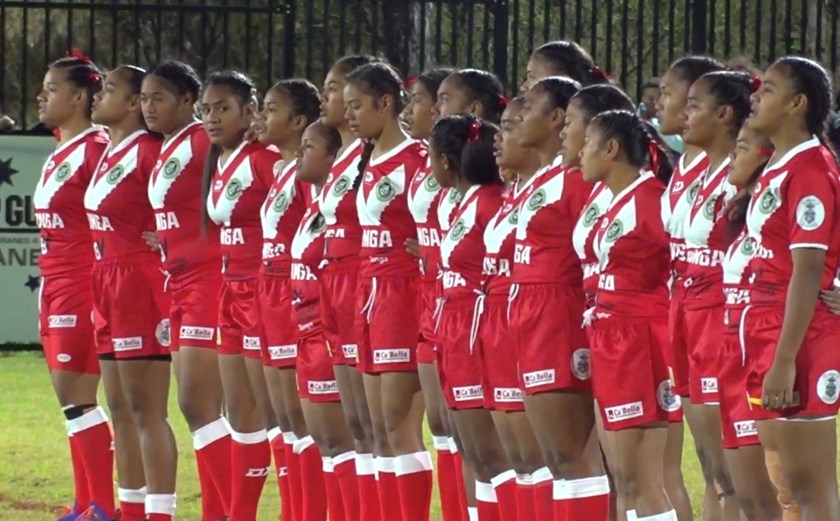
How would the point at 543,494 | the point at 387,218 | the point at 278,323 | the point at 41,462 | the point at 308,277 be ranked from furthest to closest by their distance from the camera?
1. the point at 41,462
2. the point at 278,323
3. the point at 308,277
4. the point at 387,218
5. the point at 543,494

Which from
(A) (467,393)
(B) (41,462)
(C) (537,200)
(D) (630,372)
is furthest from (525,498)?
(B) (41,462)

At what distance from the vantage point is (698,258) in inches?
239

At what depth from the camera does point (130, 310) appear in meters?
8.06

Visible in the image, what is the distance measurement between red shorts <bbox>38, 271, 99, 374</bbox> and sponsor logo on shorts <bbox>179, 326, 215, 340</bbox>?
0.68m

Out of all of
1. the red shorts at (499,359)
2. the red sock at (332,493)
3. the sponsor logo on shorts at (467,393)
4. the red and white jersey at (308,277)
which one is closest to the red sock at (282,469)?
the red sock at (332,493)

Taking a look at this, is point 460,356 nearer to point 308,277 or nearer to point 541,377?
point 541,377

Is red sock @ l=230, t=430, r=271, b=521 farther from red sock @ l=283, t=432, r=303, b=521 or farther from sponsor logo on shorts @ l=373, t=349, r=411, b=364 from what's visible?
sponsor logo on shorts @ l=373, t=349, r=411, b=364

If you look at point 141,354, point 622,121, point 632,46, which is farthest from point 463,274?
point 632,46

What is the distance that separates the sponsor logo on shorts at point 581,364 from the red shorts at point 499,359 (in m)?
0.25

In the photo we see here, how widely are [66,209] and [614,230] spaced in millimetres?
3204

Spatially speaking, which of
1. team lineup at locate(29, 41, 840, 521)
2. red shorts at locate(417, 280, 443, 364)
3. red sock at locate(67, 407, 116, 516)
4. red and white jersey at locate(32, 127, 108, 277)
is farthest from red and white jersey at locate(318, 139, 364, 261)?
red sock at locate(67, 407, 116, 516)

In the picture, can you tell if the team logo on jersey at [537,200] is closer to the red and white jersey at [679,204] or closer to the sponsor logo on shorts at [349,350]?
the red and white jersey at [679,204]

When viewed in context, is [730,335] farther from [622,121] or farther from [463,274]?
[463,274]

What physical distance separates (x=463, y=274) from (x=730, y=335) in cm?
133
